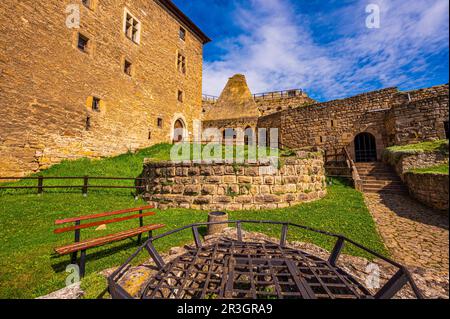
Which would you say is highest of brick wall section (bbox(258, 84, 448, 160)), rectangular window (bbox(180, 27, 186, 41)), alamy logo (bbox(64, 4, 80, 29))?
rectangular window (bbox(180, 27, 186, 41))

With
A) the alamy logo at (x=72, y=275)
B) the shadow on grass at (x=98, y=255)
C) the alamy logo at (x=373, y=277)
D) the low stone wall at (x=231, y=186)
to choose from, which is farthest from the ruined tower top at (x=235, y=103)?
the alamy logo at (x=72, y=275)

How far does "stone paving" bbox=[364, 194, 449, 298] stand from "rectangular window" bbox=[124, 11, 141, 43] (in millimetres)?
18021

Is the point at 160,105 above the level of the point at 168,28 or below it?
below

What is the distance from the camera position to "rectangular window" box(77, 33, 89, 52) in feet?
37.8

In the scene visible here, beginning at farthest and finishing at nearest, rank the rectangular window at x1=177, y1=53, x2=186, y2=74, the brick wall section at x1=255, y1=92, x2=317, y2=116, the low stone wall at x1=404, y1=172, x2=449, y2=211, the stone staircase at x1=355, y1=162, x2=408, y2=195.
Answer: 1. the brick wall section at x1=255, y1=92, x2=317, y2=116
2. the rectangular window at x1=177, y1=53, x2=186, y2=74
3. the stone staircase at x1=355, y1=162, x2=408, y2=195
4. the low stone wall at x1=404, y1=172, x2=449, y2=211

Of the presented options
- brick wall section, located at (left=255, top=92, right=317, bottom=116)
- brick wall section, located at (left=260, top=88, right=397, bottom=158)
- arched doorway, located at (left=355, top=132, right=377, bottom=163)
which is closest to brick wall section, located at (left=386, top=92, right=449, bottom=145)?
brick wall section, located at (left=260, top=88, right=397, bottom=158)

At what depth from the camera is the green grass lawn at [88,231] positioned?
317 centimetres

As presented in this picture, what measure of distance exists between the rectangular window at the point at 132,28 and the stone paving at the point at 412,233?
18.0 metres

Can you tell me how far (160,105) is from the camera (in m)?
17.0

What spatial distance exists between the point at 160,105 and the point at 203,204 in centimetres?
1279

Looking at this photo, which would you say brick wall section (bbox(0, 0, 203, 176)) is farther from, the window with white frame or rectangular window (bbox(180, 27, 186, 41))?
rectangular window (bbox(180, 27, 186, 41))
